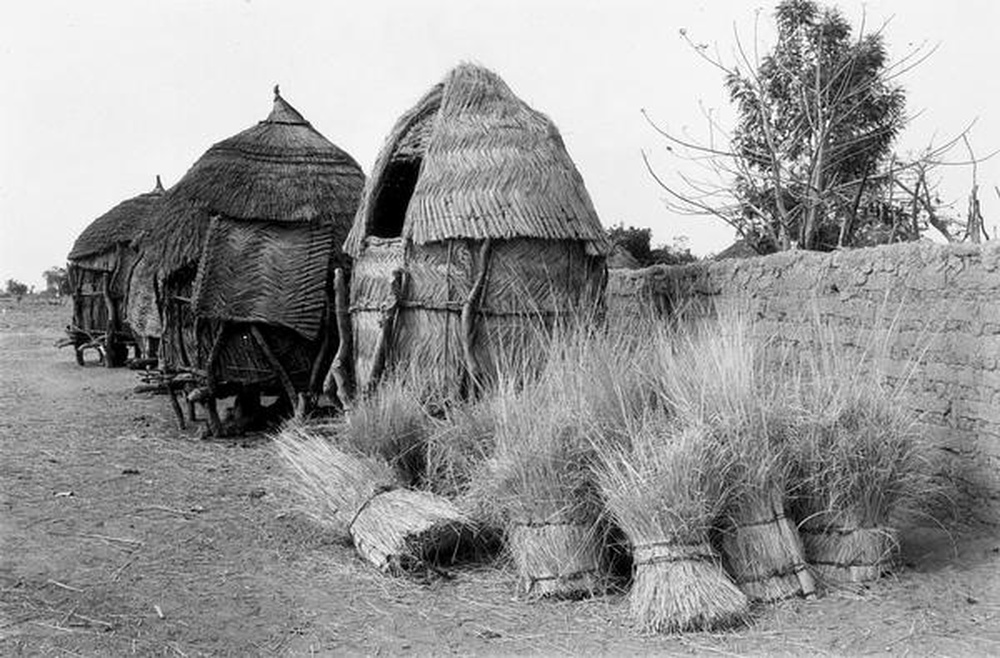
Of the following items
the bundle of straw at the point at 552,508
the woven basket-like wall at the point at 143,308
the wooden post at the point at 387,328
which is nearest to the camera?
the bundle of straw at the point at 552,508

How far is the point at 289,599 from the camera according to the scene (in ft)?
16.8

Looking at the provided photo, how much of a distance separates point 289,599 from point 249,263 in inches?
198

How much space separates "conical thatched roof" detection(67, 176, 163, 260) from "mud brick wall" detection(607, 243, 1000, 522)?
42.9 feet

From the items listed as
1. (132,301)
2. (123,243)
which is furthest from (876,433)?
(123,243)

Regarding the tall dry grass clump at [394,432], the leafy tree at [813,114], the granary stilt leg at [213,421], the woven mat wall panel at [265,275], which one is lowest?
the granary stilt leg at [213,421]

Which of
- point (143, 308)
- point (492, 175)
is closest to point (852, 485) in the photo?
point (492, 175)

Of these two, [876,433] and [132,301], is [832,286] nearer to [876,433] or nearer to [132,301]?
[876,433]

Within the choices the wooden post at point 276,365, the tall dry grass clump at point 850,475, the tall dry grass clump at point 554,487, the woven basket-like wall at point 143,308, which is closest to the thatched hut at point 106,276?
the woven basket-like wall at point 143,308

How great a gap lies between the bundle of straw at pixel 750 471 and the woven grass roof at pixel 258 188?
565 centimetres

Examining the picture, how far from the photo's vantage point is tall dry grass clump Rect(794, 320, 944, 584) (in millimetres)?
5059

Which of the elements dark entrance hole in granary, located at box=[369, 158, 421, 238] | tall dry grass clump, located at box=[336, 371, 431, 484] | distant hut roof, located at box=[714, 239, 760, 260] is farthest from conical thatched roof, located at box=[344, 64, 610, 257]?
distant hut roof, located at box=[714, 239, 760, 260]

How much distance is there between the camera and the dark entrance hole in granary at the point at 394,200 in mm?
10016

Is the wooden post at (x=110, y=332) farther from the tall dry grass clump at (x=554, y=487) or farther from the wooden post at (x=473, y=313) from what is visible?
the tall dry grass clump at (x=554, y=487)

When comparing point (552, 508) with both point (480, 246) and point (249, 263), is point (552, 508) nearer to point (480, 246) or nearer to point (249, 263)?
point (480, 246)
